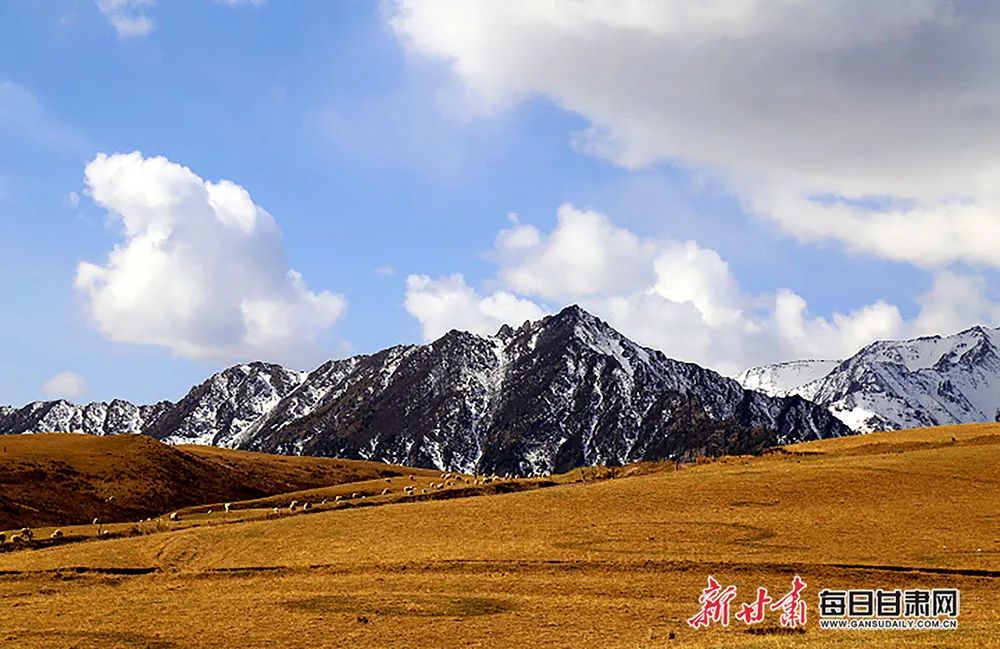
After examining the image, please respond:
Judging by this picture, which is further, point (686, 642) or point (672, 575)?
point (672, 575)

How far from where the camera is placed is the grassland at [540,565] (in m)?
38.2

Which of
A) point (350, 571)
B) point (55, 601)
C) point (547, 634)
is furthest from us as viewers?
point (350, 571)

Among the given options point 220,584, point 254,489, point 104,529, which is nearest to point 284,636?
point 220,584

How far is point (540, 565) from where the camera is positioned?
172 ft

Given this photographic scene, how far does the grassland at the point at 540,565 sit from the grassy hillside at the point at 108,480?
2646cm

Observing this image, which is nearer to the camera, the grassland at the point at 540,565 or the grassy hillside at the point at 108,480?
the grassland at the point at 540,565

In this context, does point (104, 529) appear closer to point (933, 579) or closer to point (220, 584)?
point (220, 584)

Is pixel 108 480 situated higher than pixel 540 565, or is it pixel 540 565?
pixel 108 480

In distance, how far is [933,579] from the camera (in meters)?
48.8

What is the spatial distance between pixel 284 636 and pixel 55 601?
1582 cm

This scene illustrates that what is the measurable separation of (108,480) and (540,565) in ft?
225

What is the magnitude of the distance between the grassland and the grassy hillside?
2646 cm

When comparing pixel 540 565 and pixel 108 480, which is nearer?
pixel 540 565

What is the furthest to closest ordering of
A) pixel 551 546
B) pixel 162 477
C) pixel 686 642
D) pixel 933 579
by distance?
pixel 162 477, pixel 551 546, pixel 933 579, pixel 686 642
